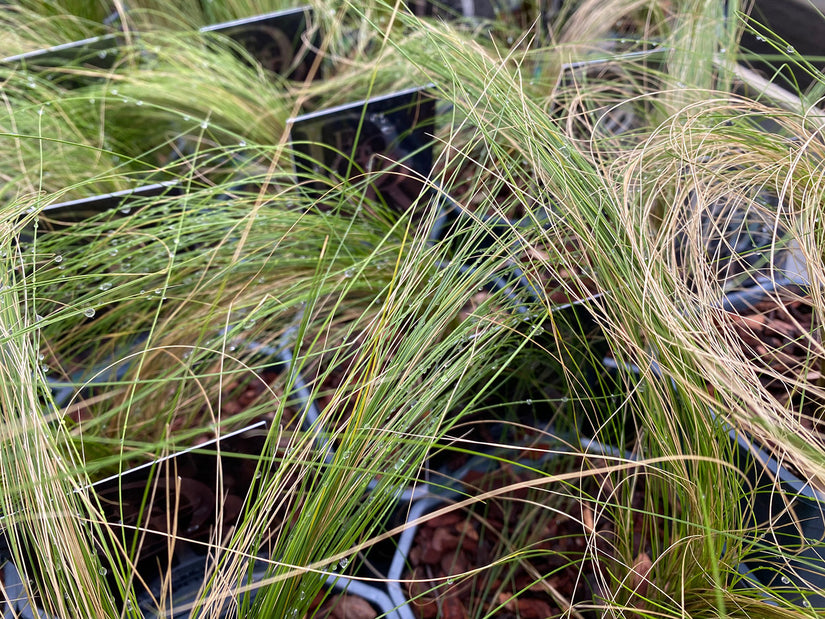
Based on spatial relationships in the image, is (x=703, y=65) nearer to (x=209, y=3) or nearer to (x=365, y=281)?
(x=365, y=281)

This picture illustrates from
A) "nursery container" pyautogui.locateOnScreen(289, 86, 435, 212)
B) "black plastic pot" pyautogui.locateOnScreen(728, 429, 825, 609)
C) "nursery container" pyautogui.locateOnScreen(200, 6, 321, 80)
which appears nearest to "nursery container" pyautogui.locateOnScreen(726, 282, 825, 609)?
"black plastic pot" pyautogui.locateOnScreen(728, 429, 825, 609)

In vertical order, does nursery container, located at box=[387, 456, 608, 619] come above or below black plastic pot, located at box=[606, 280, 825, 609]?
below

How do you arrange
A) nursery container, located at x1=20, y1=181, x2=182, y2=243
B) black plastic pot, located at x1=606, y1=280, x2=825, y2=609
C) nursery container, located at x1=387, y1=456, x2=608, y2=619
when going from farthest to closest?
nursery container, located at x1=20, y1=181, x2=182, y2=243, nursery container, located at x1=387, y1=456, x2=608, y2=619, black plastic pot, located at x1=606, y1=280, x2=825, y2=609

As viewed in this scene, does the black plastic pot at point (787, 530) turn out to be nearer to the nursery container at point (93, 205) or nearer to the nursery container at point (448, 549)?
the nursery container at point (448, 549)

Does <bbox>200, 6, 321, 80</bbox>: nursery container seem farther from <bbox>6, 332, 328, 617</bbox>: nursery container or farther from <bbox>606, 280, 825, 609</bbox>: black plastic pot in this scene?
<bbox>606, 280, 825, 609</bbox>: black plastic pot

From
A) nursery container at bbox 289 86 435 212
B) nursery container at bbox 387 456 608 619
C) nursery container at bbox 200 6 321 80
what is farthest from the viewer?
nursery container at bbox 200 6 321 80

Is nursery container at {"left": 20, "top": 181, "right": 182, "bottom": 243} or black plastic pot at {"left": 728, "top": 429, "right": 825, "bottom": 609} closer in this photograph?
black plastic pot at {"left": 728, "top": 429, "right": 825, "bottom": 609}

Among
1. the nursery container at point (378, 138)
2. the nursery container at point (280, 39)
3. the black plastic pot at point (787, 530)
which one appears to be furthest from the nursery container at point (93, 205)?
the black plastic pot at point (787, 530)

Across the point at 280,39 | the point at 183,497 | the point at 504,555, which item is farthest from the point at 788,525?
the point at 280,39
